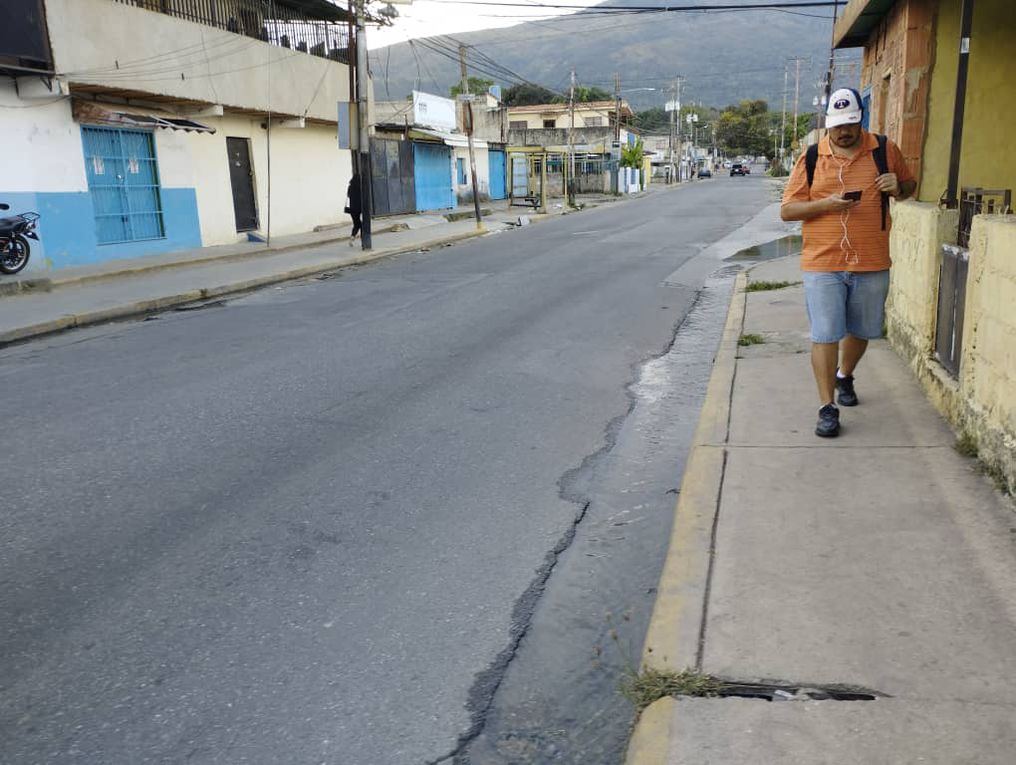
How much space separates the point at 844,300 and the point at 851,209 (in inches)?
20.0

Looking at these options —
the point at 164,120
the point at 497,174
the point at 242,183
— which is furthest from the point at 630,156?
the point at 164,120

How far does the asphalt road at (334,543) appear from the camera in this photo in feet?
9.29

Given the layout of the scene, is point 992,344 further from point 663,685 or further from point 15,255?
point 15,255

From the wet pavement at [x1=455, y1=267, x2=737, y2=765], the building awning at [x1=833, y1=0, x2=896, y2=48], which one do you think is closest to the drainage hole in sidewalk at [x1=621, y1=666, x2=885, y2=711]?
the wet pavement at [x1=455, y1=267, x2=737, y2=765]

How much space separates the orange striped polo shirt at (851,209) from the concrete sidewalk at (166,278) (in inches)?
347

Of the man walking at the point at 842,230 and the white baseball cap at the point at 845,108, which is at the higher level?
the white baseball cap at the point at 845,108

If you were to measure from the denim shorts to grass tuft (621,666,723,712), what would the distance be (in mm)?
2855

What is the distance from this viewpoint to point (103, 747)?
2.69 m

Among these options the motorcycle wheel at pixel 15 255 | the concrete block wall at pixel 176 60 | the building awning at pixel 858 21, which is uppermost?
the concrete block wall at pixel 176 60

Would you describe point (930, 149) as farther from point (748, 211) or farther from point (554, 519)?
point (748, 211)

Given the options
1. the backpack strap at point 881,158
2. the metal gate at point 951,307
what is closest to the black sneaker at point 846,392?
the metal gate at point 951,307

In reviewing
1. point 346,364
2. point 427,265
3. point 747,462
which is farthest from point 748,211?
point 747,462

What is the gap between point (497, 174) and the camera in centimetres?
4688

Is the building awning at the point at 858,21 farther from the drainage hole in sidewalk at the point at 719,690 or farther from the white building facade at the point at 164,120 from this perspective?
the white building facade at the point at 164,120
